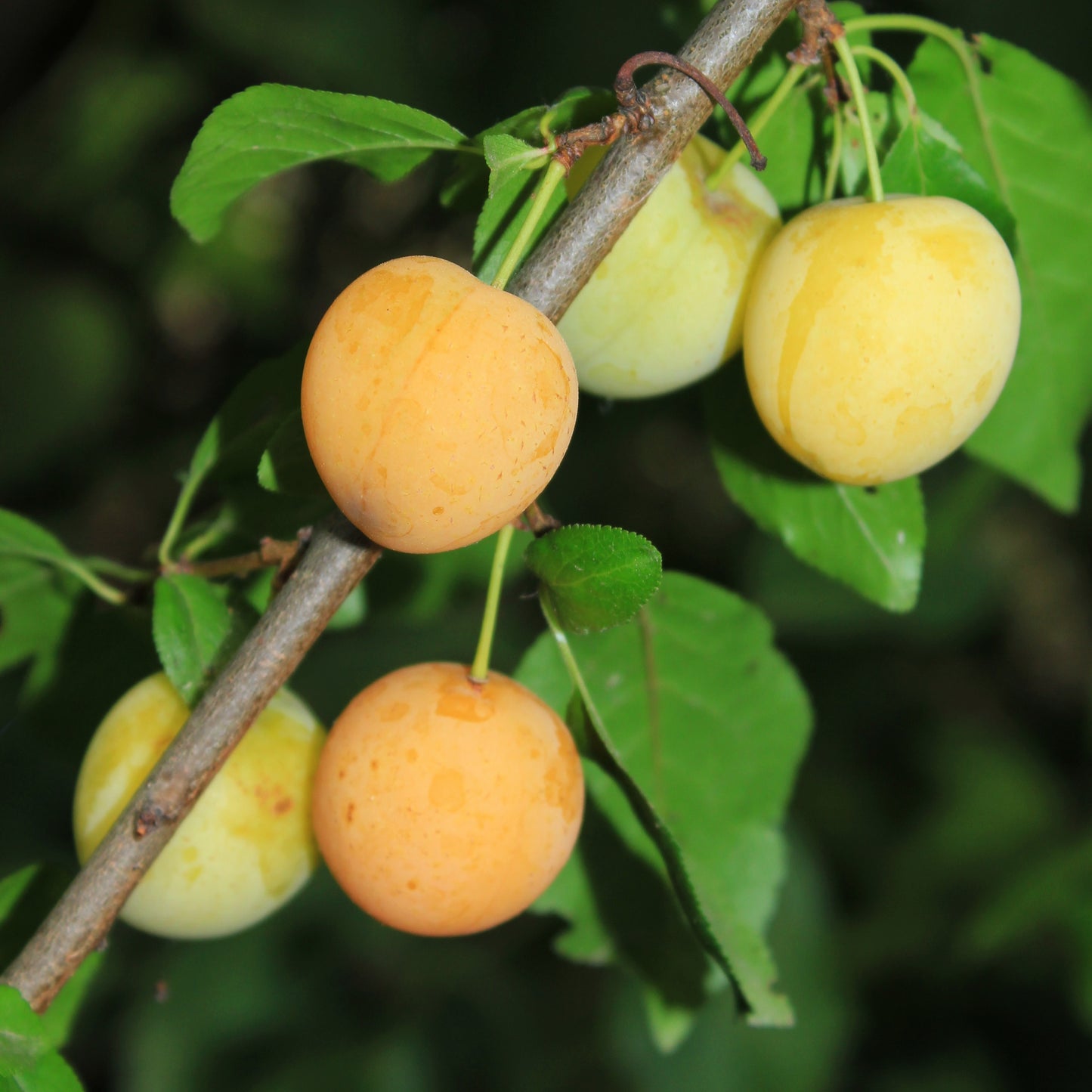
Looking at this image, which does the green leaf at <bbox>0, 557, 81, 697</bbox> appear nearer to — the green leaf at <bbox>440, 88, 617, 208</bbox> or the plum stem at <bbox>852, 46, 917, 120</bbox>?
the green leaf at <bbox>440, 88, 617, 208</bbox>

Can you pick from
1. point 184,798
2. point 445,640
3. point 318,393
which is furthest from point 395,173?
point 445,640

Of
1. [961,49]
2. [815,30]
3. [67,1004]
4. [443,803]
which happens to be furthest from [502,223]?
[67,1004]

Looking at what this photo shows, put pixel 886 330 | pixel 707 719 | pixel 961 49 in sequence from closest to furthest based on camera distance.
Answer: pixel 886 330 → pixel 961 49 → pixel 707 719

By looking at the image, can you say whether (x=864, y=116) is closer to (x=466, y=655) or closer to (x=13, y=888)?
(x=13, y=888)

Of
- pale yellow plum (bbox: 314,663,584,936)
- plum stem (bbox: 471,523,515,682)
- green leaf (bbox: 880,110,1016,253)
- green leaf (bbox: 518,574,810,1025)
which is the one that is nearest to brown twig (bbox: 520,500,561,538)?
plum stem (bbox: 471,523,515,682)

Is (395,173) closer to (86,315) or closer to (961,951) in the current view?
(961,951)
